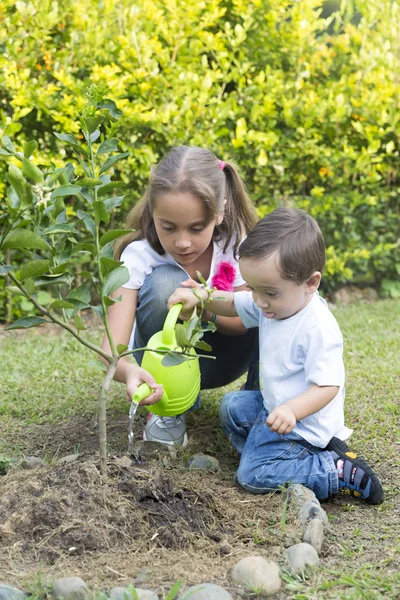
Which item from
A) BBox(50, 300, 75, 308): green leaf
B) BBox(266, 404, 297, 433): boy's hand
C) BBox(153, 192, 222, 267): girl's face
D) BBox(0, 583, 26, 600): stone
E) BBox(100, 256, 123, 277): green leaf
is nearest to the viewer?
BBox(0, 583, 26, 600): stone

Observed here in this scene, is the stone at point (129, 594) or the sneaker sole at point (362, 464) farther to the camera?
the sneaker sole at point (362, 464)

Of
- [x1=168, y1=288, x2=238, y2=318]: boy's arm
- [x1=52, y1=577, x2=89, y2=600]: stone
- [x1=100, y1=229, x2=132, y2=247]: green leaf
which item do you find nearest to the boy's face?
[x1=168, y1=288, x2=238, y2=318]: boy's arm

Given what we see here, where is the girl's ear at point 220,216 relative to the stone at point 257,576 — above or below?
above

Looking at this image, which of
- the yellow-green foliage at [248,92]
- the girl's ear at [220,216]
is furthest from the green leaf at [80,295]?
the yellow-green foliage at [248,92]

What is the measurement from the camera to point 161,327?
2.63 m

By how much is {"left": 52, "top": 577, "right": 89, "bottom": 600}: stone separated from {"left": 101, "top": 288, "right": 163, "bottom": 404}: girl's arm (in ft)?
2.18

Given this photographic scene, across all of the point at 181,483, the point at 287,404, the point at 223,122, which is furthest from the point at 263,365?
the point at 223,122

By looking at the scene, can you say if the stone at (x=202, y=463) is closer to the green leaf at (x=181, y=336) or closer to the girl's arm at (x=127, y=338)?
the girl's arm at (x=127, y=338)

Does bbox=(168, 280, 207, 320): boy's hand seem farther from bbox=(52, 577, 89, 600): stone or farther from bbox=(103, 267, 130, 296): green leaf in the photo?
bbox=(52, 577, 89, 600): stone

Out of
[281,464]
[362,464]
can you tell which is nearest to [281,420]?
[281,464]

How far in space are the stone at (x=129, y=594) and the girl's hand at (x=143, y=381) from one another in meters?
0.67

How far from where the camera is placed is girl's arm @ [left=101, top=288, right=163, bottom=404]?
2189mm

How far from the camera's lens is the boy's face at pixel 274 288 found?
2191 millimetres

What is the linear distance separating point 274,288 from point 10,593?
1.13 meters
